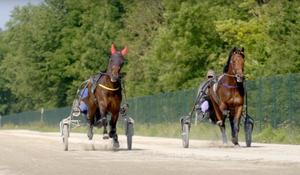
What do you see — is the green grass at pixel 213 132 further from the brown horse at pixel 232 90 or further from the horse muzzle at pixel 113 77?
the horse muzzle at pixel 113 77

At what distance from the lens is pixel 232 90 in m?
17.4

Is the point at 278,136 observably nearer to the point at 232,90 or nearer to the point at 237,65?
the point at 232,90

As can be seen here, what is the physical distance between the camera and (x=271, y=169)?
1048cm

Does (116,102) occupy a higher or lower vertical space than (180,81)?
lower

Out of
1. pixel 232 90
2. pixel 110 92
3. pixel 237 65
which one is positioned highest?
pixel 237 65

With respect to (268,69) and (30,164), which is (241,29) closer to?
(268,69)

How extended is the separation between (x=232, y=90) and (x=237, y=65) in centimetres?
74

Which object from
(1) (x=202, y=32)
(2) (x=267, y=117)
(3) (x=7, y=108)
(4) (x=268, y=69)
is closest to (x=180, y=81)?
(1) (x=202, y=32)

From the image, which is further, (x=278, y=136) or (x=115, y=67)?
(x=278, y=136)

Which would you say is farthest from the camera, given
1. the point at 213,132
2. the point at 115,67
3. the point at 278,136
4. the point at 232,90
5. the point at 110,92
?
the point at 213,132

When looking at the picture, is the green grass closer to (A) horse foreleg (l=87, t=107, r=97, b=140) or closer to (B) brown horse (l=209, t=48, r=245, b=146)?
(B) brown horse (l=209, t=48, r=245, b=146)

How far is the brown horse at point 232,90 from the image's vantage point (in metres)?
17.1

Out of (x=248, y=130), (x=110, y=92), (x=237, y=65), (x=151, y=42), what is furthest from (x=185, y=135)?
(x=151, y=42)

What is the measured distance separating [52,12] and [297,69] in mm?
49785
